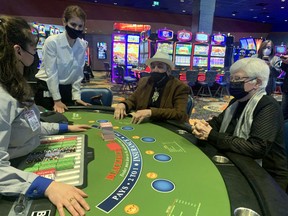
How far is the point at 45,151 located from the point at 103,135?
1.29 ft

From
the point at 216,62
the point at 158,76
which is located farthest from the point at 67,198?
the point at 216,62

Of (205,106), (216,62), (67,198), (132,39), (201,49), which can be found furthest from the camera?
(132,39)

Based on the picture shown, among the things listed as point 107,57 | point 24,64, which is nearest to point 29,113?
point 24,64

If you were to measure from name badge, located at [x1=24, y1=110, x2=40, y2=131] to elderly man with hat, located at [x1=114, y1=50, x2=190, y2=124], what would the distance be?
1.01 m

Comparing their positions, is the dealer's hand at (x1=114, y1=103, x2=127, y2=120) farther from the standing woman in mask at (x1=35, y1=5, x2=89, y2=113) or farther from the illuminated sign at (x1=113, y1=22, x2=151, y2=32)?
the illuminated sign at (x1=113, y1=22, x2=151, y2=32)

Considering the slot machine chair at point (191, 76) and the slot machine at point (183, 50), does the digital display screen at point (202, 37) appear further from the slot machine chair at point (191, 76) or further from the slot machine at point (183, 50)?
the slot machine chair at point (191, 76)

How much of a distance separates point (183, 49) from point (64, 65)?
6485 mm

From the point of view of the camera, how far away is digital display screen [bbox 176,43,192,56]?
8.42 metres

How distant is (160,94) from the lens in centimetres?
251

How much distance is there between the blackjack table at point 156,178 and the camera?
937 mm

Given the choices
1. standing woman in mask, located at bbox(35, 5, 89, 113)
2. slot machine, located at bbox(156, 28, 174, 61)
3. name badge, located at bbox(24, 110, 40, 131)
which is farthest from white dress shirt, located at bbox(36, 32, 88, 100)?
slot machine, located at bbox(156, 28, 174, 61)

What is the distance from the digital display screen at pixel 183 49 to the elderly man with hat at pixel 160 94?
6.16m

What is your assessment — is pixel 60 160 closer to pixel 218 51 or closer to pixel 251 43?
pixel 218 51

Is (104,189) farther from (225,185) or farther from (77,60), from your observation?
(77,60)
